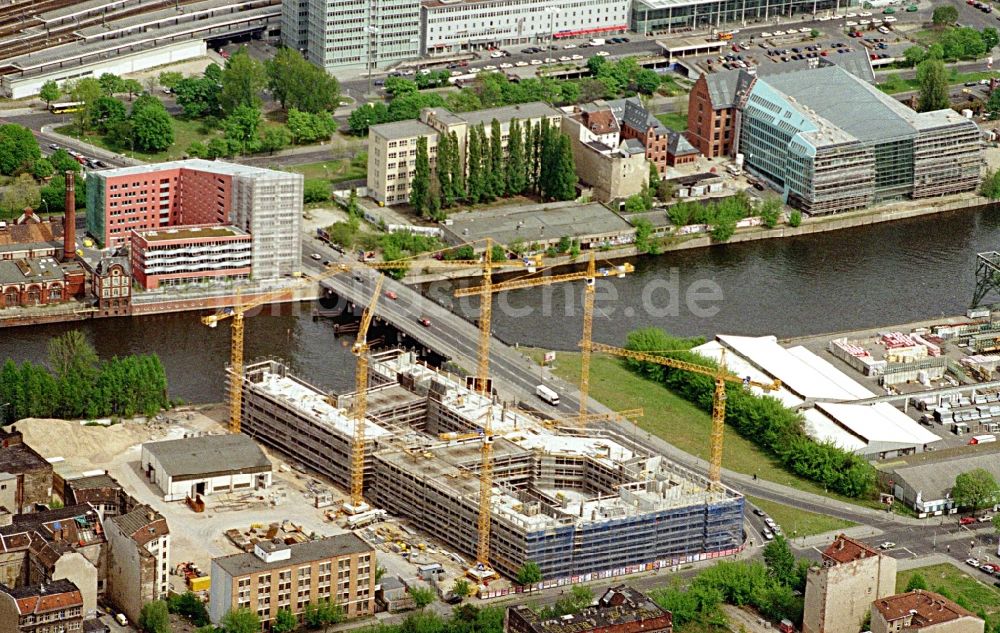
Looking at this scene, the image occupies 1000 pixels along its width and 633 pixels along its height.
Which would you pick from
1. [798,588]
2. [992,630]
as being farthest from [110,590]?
[992,630]

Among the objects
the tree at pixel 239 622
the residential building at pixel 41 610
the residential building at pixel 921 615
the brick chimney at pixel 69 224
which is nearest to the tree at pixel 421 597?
the tree at pixel 239 622

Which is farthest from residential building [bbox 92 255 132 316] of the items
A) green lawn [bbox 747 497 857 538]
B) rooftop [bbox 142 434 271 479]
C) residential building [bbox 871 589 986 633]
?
residential building [bbox 871 589 986 633]

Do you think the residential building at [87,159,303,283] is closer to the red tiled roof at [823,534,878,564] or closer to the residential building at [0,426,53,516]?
the residential building at [0,426,53,516]

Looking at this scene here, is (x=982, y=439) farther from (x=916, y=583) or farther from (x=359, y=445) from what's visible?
(x=359, y=445)

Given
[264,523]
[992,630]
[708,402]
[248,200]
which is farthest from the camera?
[248,200]

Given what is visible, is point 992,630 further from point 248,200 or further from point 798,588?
point 248,200

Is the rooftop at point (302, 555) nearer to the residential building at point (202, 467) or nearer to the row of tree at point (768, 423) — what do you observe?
the residential building at point (202, 467)
